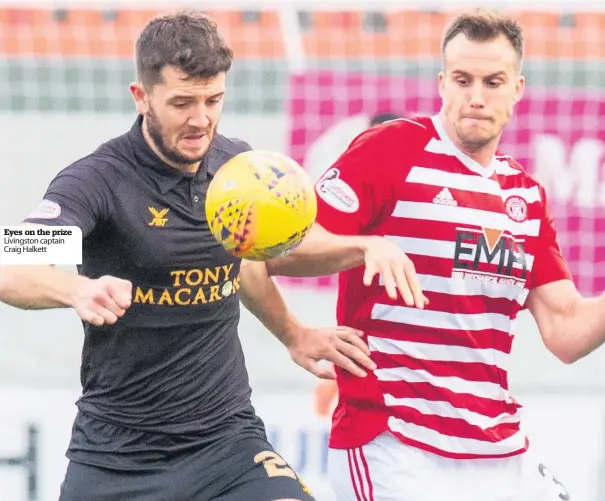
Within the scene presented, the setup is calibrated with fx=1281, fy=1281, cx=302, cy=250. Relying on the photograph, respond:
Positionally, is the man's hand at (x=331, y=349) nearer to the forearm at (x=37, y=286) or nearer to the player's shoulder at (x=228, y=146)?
the player's shoulder at (x=228, y=146)

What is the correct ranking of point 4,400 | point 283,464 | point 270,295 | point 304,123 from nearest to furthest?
point 283,464 < point 270,295 < point 4,400 < point 304,123

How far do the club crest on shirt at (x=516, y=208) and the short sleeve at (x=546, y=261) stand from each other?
4.4 inches

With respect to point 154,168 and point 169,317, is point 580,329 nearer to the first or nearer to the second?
point 169,317

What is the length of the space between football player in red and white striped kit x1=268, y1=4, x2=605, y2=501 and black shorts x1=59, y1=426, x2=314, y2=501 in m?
0.34

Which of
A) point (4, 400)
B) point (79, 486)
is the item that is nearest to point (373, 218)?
point (79, 486)

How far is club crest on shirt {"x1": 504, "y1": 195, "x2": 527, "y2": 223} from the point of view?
4.60 meters

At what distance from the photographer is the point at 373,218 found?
14.5 ft

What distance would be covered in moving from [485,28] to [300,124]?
355cm

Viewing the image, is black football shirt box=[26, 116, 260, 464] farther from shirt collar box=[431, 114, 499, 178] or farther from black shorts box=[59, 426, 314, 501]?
shirt collar box=[431, 114, 499, 178]

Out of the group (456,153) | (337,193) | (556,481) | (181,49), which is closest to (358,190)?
(337,193)

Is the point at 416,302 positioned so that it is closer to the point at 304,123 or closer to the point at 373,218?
the point at 373,218

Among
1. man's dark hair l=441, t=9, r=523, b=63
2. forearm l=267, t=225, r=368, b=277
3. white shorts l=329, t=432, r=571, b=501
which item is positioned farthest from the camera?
man's dark hair l=441, t=9, r=523, b=63

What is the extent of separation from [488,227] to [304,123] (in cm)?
368

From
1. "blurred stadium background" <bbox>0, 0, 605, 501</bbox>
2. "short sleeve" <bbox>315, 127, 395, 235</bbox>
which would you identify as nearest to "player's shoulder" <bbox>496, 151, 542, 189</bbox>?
"short sleeve" <bbox>315, 127, 395, 235</bbox>
